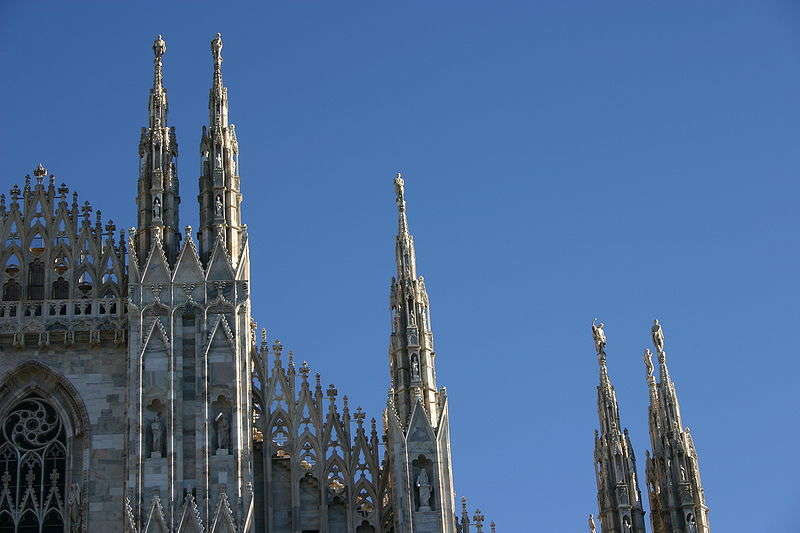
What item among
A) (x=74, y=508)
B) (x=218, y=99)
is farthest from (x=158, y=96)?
(x=74, y=508)

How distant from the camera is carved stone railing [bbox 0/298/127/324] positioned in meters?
36.6

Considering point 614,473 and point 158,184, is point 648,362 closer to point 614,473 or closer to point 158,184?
point 614,473

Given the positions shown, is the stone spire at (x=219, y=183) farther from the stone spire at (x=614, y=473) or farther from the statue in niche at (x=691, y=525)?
the statue in niche at (x=691, y=525)

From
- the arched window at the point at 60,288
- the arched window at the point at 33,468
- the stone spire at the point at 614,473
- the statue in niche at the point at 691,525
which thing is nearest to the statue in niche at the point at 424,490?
the stone spire at the point at 614,473

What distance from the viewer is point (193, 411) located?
115ft

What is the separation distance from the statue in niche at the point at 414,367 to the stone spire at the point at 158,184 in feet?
18.2

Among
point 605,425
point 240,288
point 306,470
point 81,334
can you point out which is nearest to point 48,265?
point 81,334

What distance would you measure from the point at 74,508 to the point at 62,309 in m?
4.43

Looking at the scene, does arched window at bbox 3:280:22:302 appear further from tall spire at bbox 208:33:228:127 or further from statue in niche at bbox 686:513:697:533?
statue in niche at bbox 686:513:697:533

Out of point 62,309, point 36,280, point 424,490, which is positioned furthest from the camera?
point 36,280

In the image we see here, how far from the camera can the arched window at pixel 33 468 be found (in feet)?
116

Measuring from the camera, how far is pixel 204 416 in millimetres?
34688

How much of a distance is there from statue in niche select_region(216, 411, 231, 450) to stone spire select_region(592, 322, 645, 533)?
298 inches

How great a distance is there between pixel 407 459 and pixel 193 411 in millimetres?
4373
